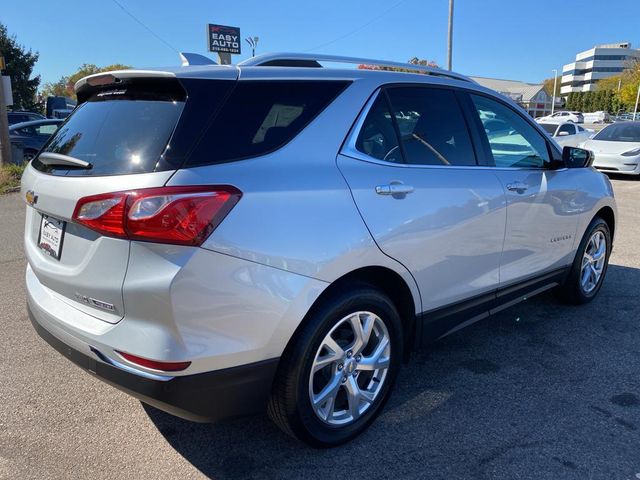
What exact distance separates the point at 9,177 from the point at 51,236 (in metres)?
10.6

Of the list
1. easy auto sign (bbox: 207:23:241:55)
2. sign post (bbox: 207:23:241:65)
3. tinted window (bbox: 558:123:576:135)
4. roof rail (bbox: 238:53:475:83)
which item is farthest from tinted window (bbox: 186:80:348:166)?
easy auto sign (bbox: 207:23:241:55)

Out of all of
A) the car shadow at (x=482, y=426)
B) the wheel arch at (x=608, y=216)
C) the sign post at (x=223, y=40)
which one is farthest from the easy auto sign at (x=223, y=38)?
the car shadow at (x=482, y=426)

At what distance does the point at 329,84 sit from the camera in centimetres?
258

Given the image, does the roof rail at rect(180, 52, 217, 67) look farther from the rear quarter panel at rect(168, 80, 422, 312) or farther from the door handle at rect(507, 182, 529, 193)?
the door handle at rect(507, 182, 529, 193)

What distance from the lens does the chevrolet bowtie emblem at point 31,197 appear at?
2.49m

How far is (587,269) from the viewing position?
455cm

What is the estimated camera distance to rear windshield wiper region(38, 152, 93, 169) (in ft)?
7.43

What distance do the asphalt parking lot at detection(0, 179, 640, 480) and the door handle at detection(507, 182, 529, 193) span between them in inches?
45.1

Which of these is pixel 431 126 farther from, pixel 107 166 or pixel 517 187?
pixel 107 166

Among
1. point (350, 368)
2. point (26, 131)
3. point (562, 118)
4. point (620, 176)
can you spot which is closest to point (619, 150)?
point (620, 176)

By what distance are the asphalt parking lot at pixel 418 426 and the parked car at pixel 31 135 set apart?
12.1 metres

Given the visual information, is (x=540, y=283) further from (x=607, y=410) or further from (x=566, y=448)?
(x=566, y=448)

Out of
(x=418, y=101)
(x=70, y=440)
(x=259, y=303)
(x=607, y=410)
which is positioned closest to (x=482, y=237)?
(x=418, y=101)

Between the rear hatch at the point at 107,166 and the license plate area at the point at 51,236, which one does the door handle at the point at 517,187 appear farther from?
the license plate area at the point at 51,236
